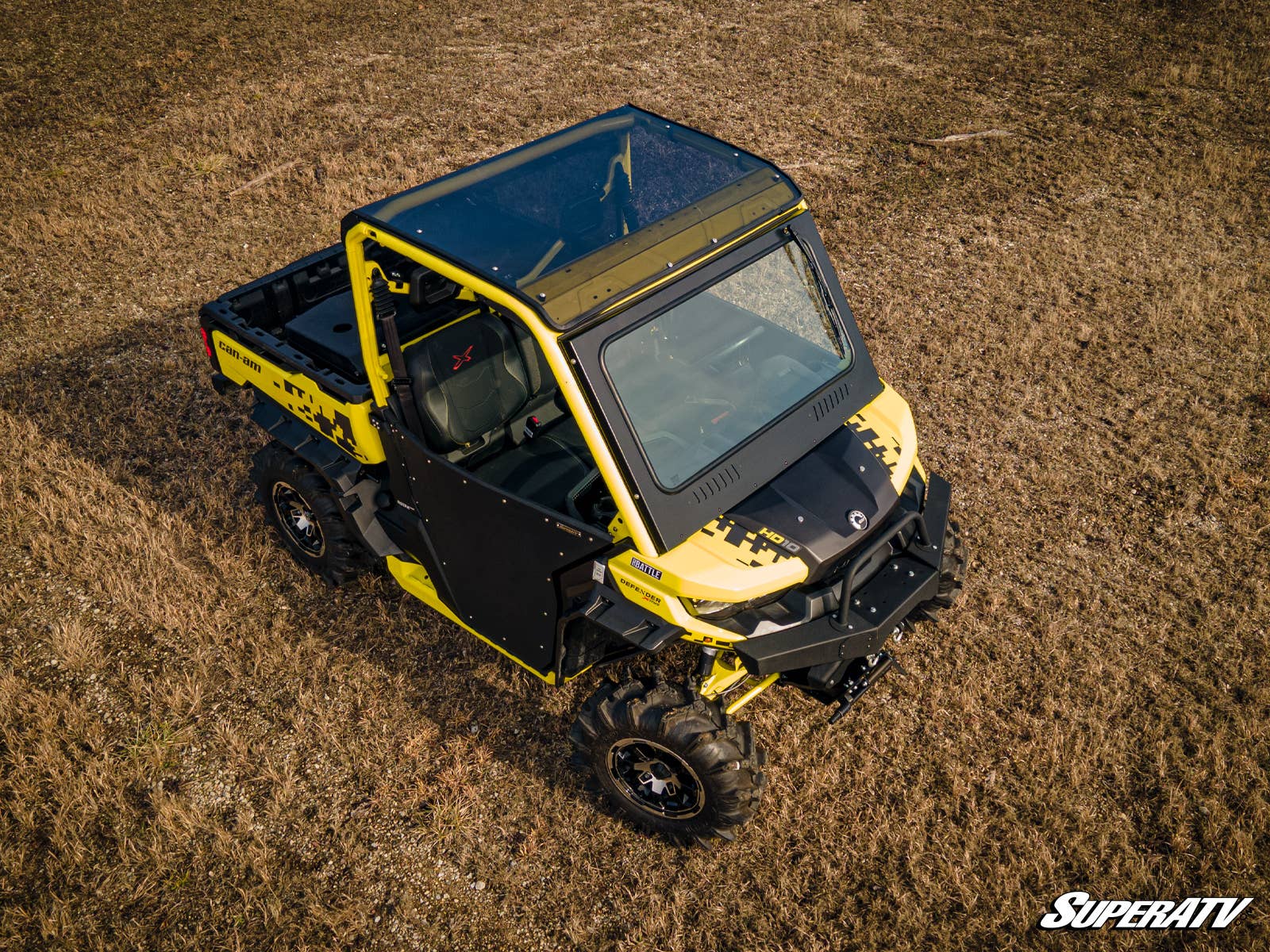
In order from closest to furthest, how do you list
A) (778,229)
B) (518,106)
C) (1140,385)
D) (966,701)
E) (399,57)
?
(778,229) → (966,701) → (1140,385) → (518,106) → (399,57)

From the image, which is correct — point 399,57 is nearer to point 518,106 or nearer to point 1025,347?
point 518,106

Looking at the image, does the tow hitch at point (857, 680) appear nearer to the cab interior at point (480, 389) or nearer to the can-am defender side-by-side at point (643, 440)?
the can-am defender side-by-side at point (643, 440)

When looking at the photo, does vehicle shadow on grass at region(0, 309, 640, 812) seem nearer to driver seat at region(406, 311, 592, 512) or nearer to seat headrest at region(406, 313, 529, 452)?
driver seat at region(406, 311, 592, 512)

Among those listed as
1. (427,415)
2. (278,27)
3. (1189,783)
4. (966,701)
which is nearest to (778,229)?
(427,415)

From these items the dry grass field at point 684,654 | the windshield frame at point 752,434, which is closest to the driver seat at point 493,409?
the dry grass field at point 684,654

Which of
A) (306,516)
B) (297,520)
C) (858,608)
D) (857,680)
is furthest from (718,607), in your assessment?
(297,520)
